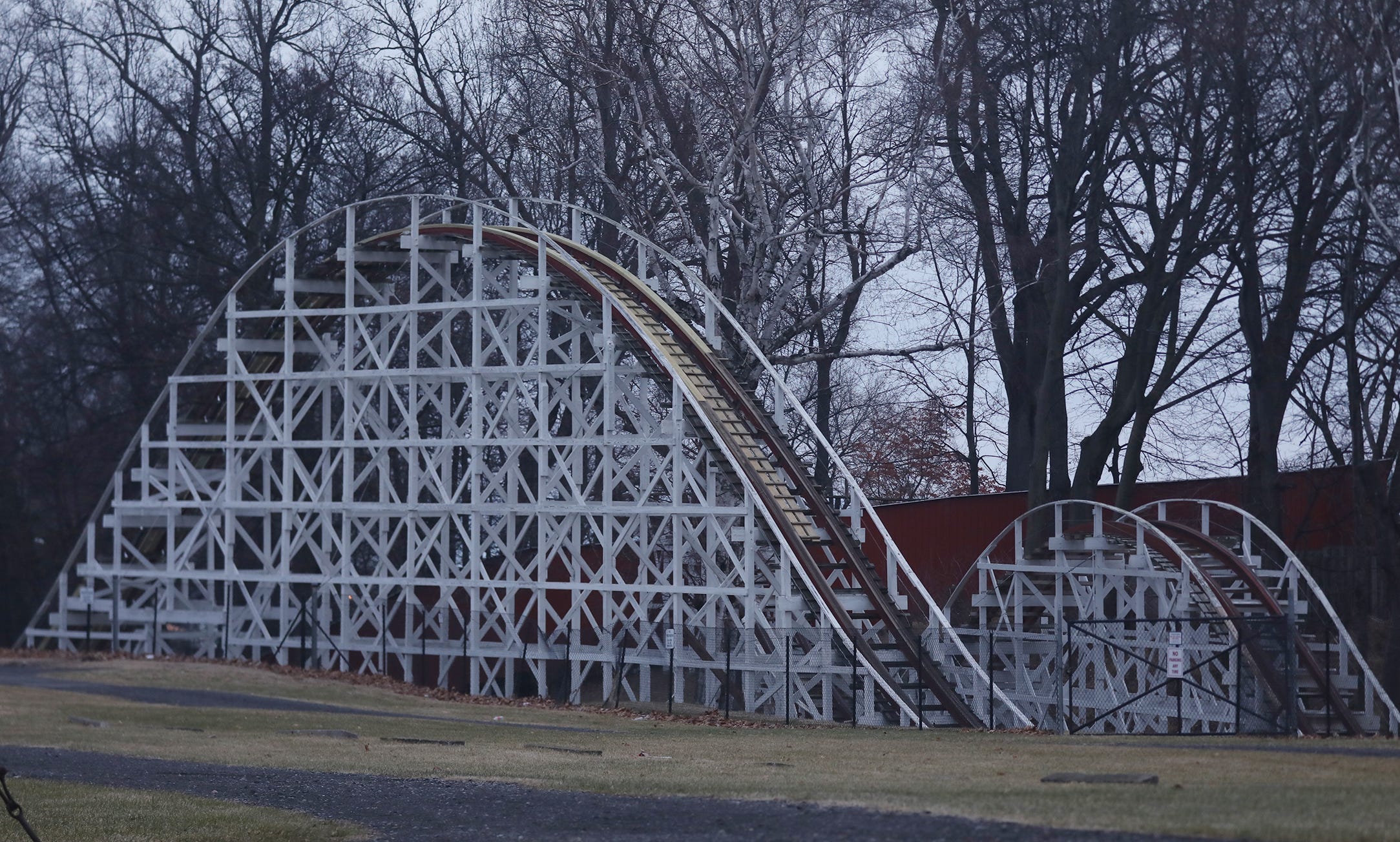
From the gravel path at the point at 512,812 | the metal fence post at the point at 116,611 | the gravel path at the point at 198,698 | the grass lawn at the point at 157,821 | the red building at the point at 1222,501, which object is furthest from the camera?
the metal fence post at the point at 116,611

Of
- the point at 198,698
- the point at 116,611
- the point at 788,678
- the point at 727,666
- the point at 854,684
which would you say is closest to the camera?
the point at 854,684

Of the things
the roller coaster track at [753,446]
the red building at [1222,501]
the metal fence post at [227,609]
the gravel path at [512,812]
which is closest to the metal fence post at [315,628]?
the metal fence post at [227,609]

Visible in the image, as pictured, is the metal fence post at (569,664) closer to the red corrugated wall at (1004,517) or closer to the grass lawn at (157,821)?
the red corrugated wall at (1004,517)

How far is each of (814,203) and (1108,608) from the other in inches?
344

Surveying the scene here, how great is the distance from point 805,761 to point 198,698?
12.7m

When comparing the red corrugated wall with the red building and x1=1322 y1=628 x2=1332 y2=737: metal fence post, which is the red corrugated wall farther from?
x1=1322 y1=628 x2=1332 y2=737: metal fence post

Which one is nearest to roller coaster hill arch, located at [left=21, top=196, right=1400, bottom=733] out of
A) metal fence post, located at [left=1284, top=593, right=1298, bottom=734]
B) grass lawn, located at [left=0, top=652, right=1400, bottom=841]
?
metal fence post, located at [left=1284, top=593, right=1298, bottom=734]

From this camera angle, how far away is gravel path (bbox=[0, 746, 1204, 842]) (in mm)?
11438

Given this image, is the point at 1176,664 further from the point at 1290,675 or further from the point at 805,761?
the point at 805,761

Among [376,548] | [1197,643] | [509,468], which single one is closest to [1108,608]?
[1197,643]

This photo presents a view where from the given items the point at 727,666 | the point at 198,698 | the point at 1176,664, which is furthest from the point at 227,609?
the point at 1176,664

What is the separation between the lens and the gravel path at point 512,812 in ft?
37.5

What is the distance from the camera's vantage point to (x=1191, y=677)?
24625mm

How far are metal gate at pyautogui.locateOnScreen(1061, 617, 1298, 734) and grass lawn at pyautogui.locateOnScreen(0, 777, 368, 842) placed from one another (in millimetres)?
9571
